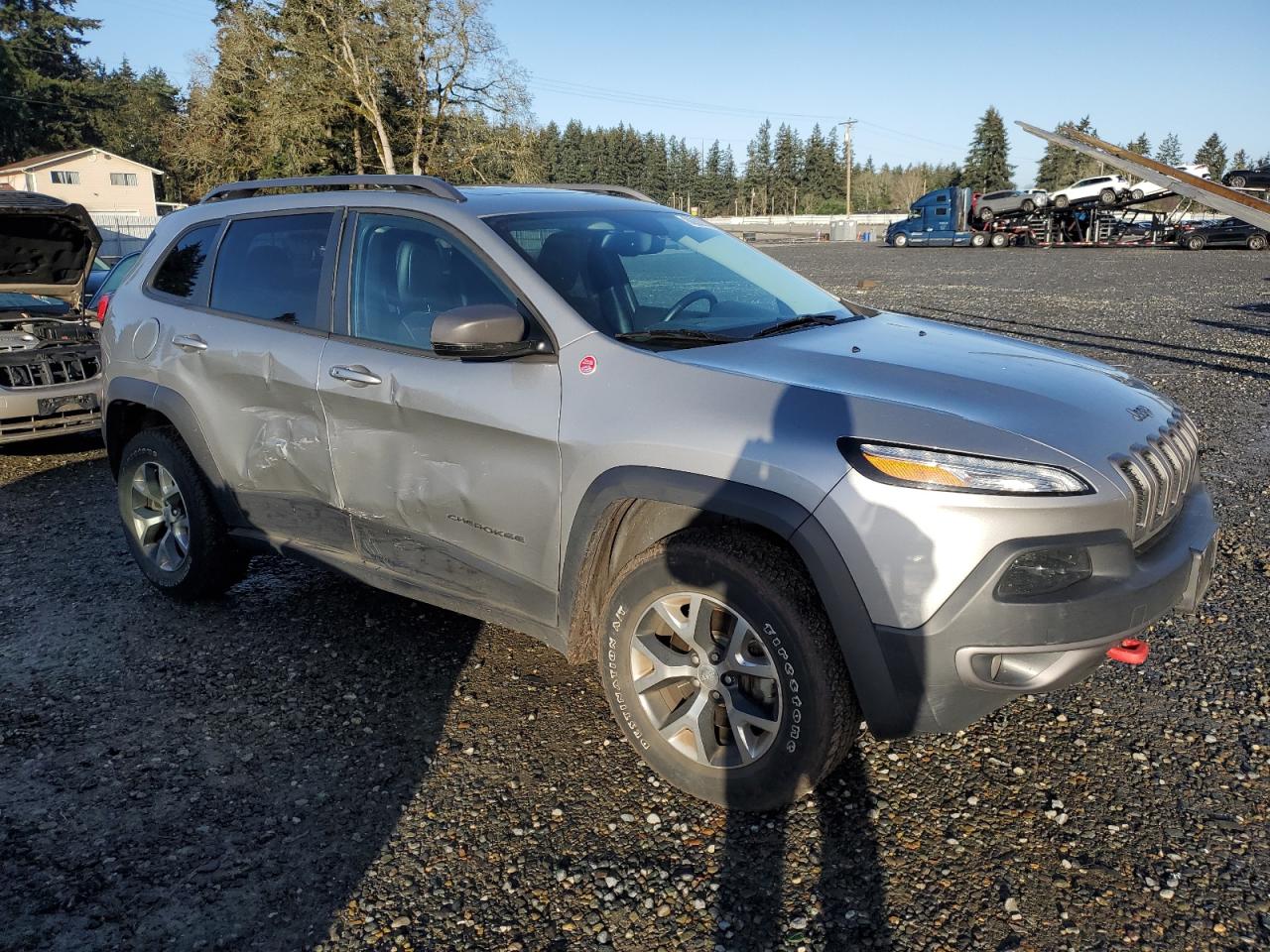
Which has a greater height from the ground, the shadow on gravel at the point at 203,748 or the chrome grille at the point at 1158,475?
the chrome grille at the point at 1158,475

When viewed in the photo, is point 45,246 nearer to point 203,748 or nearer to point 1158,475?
point 203,748

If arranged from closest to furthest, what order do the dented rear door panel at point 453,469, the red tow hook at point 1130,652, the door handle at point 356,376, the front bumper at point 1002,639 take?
the front bumper at point 1002,639 < the red tow hook at point 1130,652 < the dented rear door panel at point 453,469 < the door handle at point 356,376

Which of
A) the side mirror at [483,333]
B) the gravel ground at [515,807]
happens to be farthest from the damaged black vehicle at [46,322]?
the side mirror at [483,333]

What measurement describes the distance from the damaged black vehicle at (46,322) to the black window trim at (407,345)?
364 cm

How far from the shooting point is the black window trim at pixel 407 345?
320cm

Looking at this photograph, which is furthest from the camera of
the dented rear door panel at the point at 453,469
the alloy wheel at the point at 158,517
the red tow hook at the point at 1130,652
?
the alloy wheel at the point at 158,517

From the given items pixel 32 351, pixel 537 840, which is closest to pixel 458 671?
pixel 537 840

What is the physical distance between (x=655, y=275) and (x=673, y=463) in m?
1.24

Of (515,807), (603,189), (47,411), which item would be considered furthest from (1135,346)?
(47,411)

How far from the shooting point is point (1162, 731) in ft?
10.9

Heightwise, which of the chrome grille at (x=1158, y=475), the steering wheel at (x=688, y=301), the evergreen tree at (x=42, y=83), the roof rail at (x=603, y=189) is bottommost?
the chrome grille at (x=1158, y=475)

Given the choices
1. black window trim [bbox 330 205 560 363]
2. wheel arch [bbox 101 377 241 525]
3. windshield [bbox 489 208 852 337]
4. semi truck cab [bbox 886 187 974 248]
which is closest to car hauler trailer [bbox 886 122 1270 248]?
semi truck cab [bbox 886 187 974 248]

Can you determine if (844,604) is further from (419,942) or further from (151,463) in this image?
(151,463)

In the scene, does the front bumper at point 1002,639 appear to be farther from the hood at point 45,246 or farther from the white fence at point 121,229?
the white fence at point 121,229
